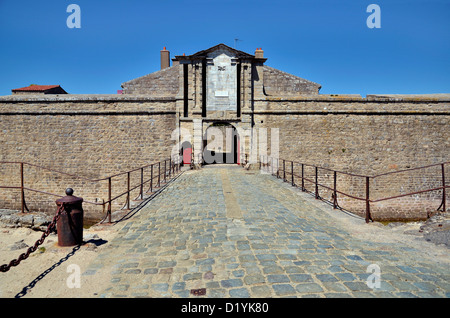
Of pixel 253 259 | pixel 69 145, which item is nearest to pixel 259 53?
pixel 69 145

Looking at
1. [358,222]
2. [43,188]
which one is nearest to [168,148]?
[43,188]

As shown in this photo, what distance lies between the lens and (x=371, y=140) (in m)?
15.4

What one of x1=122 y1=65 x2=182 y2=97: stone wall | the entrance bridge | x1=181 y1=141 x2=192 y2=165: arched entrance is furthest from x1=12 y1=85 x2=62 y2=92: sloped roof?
the entrance bridge

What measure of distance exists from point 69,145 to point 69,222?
13184mm

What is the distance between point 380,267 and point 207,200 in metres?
4.93

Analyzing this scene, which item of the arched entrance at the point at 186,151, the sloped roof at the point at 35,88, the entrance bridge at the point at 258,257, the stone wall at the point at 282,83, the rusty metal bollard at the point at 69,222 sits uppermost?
the sloped roof at the point at 35,88

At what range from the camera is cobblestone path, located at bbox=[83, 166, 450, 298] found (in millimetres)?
2990

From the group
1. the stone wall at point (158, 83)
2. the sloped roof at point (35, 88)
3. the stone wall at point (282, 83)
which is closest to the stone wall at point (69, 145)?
the stone wall at point (158, 83)

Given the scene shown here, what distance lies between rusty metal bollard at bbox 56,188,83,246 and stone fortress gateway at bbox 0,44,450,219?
11.2 m

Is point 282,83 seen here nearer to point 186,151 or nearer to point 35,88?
point 186,151

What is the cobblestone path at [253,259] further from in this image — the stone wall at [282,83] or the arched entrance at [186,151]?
the stone wall at [282,83]

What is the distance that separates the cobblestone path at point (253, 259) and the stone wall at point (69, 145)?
10.0 meters

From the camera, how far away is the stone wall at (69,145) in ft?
50.3

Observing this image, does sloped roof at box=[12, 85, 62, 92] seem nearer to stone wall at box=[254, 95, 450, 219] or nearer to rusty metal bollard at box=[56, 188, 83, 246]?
stone wall at box=[254, 95, 450, 219]
